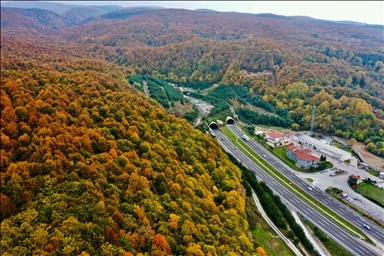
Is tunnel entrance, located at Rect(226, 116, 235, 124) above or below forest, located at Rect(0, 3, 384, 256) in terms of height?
below

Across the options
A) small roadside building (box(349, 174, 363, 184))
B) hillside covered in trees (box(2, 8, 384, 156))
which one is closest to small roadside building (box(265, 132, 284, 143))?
hillside covered in trees (box(2, 8, 384, 156))

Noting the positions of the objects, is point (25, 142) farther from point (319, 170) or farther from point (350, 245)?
point (319, 170)

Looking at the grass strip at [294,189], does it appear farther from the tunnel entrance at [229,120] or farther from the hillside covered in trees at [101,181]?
the hillside covered in trees at [101,181]

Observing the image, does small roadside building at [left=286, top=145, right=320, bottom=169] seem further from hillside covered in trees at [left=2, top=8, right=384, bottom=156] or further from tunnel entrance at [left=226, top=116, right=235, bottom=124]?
tunnel entrance at [left=226, top=116, right=235, bottom=124]

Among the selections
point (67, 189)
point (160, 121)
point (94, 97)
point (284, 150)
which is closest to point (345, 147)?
point (284, 150)

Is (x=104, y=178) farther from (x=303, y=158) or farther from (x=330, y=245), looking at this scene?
(x=303, y=158)

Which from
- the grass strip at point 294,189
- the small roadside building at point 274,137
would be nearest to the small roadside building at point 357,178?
the grass strip at point 294,189
